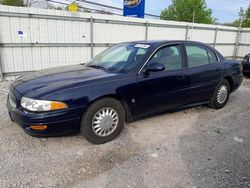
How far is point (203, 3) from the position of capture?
29.3 meters

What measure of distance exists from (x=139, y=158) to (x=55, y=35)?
A: 622cm

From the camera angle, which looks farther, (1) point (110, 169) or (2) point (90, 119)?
(2) point (90, 119)

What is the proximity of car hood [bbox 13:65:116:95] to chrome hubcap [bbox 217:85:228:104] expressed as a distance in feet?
8.88

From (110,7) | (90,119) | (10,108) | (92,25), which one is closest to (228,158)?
(90,119)

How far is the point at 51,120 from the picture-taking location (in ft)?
9.13

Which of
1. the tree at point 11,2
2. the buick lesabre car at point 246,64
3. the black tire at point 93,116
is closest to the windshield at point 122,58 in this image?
the black tire at point 93,116

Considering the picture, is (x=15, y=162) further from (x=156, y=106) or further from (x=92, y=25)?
(x=92, y=25)

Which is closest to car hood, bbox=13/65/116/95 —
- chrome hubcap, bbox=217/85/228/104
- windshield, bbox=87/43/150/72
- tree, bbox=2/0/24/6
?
windshield, bbox=87/43/150/72

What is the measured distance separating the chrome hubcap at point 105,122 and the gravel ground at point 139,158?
0.68ft

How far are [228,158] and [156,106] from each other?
1.32 meters

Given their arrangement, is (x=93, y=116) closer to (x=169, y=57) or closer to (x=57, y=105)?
(x=57, y=105)

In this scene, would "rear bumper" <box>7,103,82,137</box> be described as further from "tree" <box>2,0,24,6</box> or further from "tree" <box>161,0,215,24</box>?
"tree" <box>161,0,215,24</box>

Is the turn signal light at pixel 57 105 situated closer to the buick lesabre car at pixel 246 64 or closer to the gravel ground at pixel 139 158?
the gravel ground at pixel 139 158

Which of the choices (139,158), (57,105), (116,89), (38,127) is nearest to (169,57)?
(116,89)
